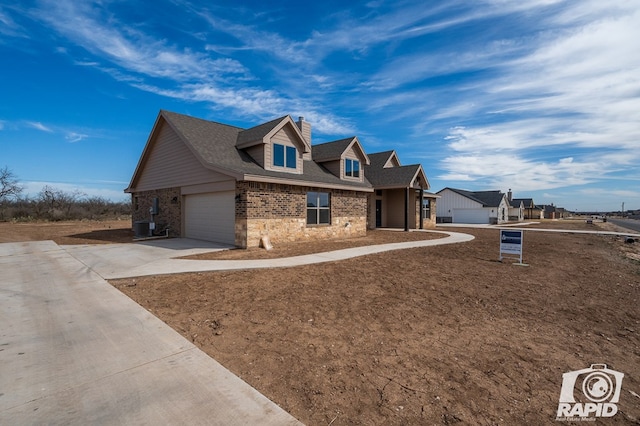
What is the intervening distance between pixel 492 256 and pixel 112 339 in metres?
12.0

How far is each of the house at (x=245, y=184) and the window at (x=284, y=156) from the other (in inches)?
1.9

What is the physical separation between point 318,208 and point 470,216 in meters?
32.9

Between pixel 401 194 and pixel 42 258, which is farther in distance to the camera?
pixel 401 194

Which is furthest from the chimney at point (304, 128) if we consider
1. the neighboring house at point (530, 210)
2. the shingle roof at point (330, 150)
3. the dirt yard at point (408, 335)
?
the neighboring house at point (530, 210)

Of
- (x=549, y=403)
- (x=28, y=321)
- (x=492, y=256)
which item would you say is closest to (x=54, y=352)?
(x=28, y=321)

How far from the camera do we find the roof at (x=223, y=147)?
12.4m

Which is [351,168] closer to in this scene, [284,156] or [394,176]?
[394,176]

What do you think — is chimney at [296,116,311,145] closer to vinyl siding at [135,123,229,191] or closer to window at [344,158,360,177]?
window at [344,158,360,177]

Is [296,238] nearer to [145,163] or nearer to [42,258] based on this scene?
[42,258]

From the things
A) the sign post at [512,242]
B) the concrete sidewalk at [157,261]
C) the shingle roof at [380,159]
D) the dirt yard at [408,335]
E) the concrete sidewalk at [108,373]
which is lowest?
the dirt yard at [408,335]

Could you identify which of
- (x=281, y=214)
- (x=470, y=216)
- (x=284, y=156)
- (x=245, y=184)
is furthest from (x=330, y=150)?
(x=470, y=216)

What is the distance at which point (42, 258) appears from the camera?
9.87 meters

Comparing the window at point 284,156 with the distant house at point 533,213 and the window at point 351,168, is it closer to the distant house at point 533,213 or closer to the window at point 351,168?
the window at point 351,168

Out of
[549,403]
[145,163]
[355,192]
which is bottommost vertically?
[549,403]
